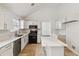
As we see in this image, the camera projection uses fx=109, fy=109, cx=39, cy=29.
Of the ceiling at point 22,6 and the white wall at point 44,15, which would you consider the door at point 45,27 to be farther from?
the ceiling at point 22,6

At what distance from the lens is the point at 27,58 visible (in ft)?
2.35

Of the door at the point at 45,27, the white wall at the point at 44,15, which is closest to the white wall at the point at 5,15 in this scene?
the white wall at the point at 44,15

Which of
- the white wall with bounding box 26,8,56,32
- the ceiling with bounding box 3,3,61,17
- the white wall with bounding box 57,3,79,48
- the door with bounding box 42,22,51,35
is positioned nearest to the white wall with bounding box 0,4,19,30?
the ceiling with bounding box 3,3,61,17

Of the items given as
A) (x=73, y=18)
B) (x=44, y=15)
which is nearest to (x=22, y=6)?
(x=73, y=18)

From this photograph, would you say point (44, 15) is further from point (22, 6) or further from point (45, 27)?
point (22, 6)

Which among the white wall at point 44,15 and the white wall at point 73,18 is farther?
the white wall at point 44,15

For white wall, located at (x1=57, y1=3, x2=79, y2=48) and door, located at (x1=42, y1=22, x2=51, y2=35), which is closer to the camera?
white wall, located at (x1=57, y1=3, x2=79, y2=48)

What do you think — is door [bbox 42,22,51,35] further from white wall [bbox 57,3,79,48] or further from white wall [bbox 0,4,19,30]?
white wall [bbox 0,4,19,30]

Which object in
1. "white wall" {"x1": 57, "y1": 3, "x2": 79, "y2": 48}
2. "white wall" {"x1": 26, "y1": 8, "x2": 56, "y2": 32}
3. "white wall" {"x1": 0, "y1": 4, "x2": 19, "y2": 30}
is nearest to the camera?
"white wall" {"x1": 0, "y1": 4, "x2": 19, "y2": 30}

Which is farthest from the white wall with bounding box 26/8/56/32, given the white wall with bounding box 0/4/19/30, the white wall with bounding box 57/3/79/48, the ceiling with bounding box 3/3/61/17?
the white wall with bounding box 0/4/19/30

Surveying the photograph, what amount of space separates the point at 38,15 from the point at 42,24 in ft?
2.24

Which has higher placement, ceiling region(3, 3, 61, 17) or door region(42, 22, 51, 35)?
ceiling region(3, 3, 61, 17)

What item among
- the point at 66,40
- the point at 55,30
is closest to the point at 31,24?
the point at 55,30

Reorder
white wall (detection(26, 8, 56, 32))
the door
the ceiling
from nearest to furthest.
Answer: the ceiling, white wall (detection(26, 8, 56, 32)), the door
